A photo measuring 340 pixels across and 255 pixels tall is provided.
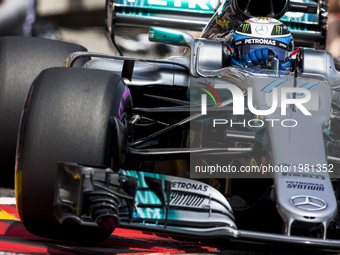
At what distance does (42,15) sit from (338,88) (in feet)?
22.0

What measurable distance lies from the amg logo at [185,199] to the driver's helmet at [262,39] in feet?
5.37

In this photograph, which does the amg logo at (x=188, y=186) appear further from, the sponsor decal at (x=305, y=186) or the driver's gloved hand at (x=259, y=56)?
the driver's gloved hand at (x=259, y=56)

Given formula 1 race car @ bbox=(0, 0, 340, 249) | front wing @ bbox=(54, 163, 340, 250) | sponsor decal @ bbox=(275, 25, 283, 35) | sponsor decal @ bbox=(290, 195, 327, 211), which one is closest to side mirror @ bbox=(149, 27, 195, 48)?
formula 1 race car @ bbox=(0, 0, 340, 249)

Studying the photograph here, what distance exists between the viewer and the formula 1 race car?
279 centimetres

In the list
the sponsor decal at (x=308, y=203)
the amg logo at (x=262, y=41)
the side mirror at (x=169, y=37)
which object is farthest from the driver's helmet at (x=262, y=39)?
the sponsor decal at (x=308, y=203)

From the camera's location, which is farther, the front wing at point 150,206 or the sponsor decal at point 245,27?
the sponsor decal at point 245,27

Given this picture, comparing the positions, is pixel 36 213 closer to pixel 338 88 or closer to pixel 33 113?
pixel 33 113

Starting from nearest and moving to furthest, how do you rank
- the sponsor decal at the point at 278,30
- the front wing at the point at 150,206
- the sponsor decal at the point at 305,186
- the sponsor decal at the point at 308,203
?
the front wing at the point at 150,206 → the sponsor decal at the point at 308,203 → the sponsor decal at the point at 305,186 → the sponsor decal at the point at 278,30

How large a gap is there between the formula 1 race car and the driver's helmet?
5.4 inches

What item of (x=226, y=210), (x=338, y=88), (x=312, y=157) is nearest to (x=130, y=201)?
(x=226, y=210)

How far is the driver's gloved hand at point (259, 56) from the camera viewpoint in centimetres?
436

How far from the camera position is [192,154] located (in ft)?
11.4

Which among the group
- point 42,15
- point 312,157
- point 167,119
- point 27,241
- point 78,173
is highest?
point 42,15

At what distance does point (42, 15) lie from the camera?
9875mm
